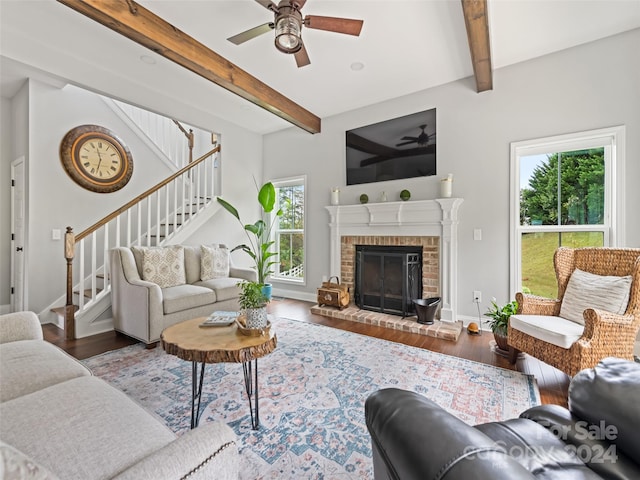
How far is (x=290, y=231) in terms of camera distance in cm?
518

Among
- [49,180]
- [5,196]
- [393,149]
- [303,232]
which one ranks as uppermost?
[393,149]

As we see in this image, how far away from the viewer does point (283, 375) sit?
2207 millimetres

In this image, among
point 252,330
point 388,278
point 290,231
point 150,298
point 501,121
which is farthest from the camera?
point 290,231

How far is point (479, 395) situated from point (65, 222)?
4.98 m

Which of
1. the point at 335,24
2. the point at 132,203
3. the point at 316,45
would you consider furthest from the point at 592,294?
the point at 132,203

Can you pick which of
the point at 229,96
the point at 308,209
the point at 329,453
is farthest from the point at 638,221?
the point at 229,96

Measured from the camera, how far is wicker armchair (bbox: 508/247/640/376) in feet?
6.15

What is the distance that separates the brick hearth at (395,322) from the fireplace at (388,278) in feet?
0.47

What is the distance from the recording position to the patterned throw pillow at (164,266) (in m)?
A: 3.21

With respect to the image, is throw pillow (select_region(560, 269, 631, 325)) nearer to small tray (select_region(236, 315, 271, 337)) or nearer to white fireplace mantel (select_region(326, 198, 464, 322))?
white fireplace mantel (select_region(326, 198, 464, 322))

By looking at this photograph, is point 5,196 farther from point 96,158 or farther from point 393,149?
point 393,149

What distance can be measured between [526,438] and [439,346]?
198cm

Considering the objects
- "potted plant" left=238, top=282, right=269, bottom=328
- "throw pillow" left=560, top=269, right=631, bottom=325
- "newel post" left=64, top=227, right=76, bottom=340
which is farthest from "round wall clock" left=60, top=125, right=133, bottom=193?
"throw pillow" left=560, top=269, right=631, bottom=325

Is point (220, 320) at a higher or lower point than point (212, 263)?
lower
